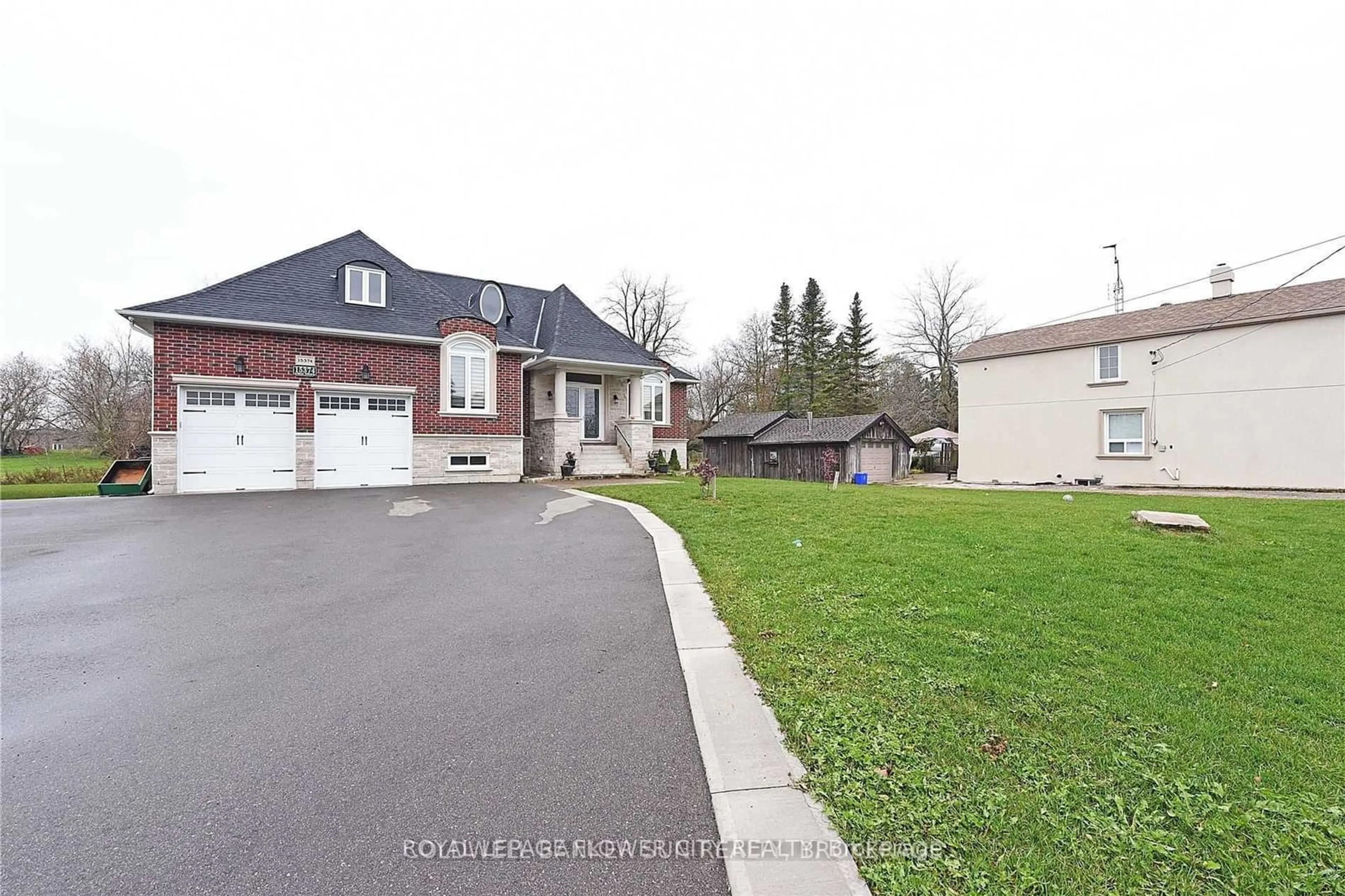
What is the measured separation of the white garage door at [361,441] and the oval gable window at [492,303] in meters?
5.35

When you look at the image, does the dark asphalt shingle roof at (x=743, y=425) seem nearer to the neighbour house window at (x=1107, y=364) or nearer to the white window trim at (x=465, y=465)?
the neighbour house window at (x=1107, y=364)

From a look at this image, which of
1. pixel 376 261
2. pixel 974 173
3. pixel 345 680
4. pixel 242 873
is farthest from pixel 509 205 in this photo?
pixel 242 873

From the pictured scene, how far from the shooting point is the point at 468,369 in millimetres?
15898

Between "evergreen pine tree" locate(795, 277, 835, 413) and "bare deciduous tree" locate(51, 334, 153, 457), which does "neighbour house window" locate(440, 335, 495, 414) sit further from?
"evergreen pine tree" locate(795, 277, 835, 413)

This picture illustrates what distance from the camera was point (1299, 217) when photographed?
13781 millimetres

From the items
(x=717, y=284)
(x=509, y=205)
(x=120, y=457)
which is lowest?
(x=120, y=457)

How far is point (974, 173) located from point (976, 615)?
14.7 meters

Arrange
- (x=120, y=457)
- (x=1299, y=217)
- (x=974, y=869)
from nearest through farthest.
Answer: (x=974, y=869) → (x=1299, y=217) → (x=120, y=457)

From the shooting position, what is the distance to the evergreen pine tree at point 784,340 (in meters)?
41.7

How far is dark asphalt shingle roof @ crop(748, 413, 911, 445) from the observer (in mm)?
24766

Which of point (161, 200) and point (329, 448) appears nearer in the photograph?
point (329, 448)

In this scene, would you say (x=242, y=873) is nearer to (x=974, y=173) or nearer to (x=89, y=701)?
(x=89, y=701)

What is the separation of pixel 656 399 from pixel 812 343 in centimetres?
2339

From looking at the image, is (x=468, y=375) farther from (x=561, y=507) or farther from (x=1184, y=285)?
(x=1184, y=285)
